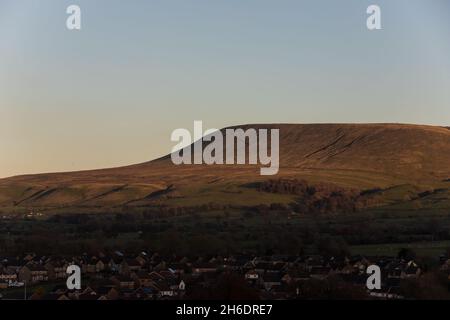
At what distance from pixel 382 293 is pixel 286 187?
98266mm

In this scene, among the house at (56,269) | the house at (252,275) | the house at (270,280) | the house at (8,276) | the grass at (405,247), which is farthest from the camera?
the grass at (405,247)

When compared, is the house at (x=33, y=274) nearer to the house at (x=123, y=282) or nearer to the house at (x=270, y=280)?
the house at (x=123, y=282)

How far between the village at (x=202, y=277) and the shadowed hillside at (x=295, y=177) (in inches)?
2470

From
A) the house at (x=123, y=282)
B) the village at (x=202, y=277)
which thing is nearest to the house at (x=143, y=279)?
the village at (x=202, y=277)

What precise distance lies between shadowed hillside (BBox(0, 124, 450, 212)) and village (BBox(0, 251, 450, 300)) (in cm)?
6274

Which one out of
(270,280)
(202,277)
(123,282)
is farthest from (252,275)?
(123,282)

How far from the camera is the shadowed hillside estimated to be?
133375mm

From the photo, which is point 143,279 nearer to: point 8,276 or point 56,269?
point 8,276

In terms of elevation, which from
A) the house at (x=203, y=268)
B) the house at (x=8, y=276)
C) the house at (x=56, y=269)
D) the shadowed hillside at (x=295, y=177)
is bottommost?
the shadowed hillside at (x=295, y=177)

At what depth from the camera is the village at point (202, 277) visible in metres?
33.5

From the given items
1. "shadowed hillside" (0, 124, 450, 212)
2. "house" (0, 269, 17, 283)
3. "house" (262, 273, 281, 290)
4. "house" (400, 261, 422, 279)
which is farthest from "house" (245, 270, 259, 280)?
"shadowed hillside" (0, 124, 450, 212)

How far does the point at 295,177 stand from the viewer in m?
146

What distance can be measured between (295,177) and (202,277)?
339 feet

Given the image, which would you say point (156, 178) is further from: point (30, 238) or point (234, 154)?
point (30, 238)
